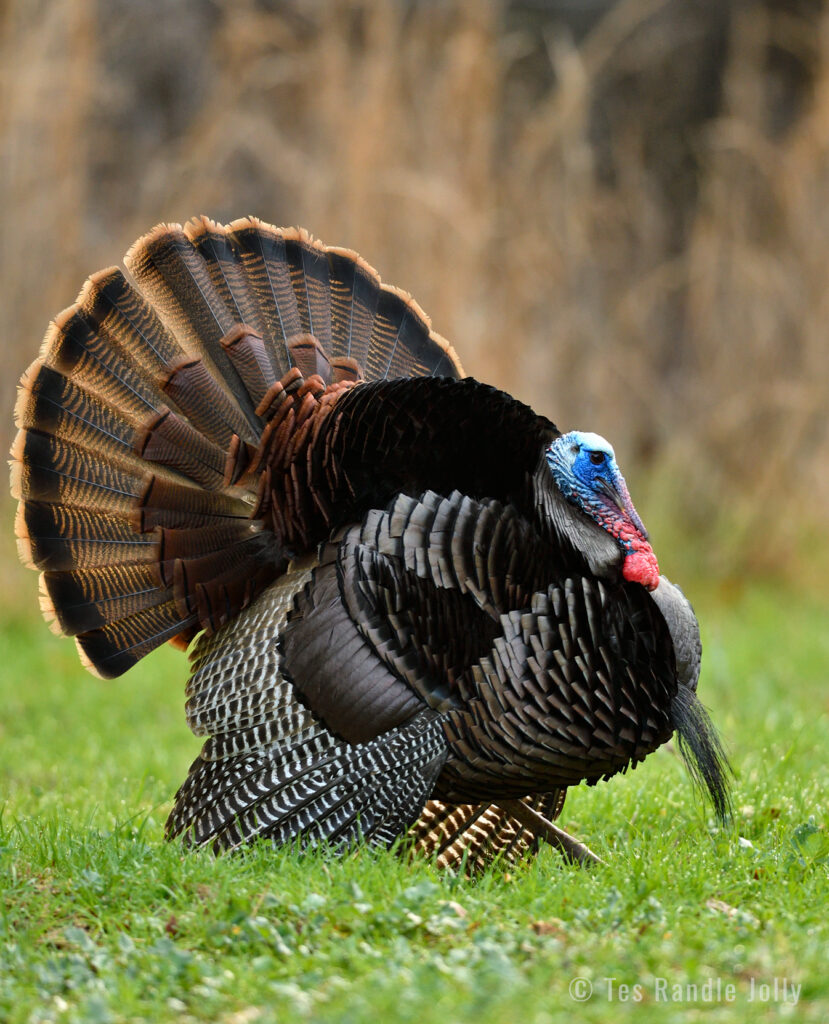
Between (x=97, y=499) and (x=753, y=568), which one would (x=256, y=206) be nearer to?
(x=753, y=568)

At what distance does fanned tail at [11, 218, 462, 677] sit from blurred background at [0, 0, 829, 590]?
13.7 ft

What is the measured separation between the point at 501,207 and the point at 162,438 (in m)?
5.76

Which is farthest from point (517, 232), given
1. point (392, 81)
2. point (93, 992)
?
point (93, 992)

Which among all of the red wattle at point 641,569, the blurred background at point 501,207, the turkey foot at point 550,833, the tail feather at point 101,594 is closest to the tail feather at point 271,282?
the tail feather at point 101,594

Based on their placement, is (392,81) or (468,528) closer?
(468,528)

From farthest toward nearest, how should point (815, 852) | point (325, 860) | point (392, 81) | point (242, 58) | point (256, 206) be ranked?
point (256, 206)
point (242, 58)
point (392, 81)
point (815, 852)
point (325, 860)

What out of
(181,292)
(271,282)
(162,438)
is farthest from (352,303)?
(162,438)

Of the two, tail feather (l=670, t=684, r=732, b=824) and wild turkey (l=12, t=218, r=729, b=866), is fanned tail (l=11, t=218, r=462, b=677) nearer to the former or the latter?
wild turkey (l=12, t=218, r=729, b=866)

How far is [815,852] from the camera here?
13.9 feet

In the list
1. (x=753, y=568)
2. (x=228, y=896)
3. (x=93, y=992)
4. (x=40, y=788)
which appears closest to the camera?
(x=93, y=992)

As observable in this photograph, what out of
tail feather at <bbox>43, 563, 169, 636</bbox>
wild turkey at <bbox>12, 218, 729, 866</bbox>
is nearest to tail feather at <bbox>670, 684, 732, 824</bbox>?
wild turkey at <bbox>12, 218, 729, 866</bbox>

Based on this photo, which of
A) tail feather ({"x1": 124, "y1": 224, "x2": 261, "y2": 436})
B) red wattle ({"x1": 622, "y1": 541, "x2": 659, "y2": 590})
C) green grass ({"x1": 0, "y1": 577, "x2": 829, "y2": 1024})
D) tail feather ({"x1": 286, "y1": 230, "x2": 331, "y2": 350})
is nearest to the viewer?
green grass ({"x1": 0, "y1": 577, "x2": 829, "y2": 1024})

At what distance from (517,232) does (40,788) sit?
5790mm

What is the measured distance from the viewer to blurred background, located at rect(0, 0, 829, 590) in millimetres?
9109
